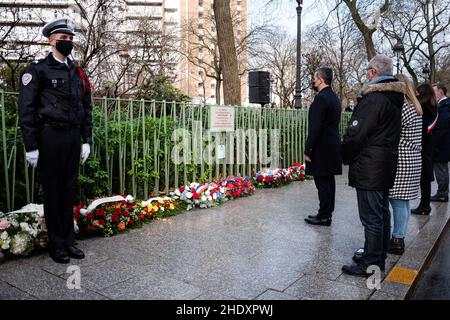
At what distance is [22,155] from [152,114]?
2.30 m

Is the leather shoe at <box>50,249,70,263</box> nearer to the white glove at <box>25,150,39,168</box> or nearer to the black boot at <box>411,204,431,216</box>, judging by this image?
the white glove at <box>25,150,39,168</box>

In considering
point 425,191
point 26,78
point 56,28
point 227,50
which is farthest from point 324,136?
point 227,50

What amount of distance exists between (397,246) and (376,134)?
1.60 m

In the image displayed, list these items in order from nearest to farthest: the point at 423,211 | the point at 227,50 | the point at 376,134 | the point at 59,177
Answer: the point at 376,134, the point at 59,177, the point at 423,211, the point at 227,50

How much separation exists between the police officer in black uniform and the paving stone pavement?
0.32 metres

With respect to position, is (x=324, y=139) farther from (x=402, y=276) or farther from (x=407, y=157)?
(x=402, y=276)

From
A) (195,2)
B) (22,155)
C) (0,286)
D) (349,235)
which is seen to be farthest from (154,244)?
(195,2)

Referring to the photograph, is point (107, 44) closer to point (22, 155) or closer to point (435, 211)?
point (22, 155)

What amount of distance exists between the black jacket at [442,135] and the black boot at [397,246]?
326cm

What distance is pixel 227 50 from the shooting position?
33.4 ft

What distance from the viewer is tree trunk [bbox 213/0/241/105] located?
10.1m

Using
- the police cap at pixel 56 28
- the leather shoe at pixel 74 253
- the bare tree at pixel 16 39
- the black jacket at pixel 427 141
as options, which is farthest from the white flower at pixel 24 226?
the bare tree at pixel 16 39

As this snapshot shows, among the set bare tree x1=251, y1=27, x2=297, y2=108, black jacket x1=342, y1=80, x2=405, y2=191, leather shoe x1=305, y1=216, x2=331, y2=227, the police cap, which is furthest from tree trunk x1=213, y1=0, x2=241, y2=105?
bare tree x1=251, y1=27, x2=297, y2=108

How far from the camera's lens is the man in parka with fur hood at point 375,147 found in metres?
3.28
